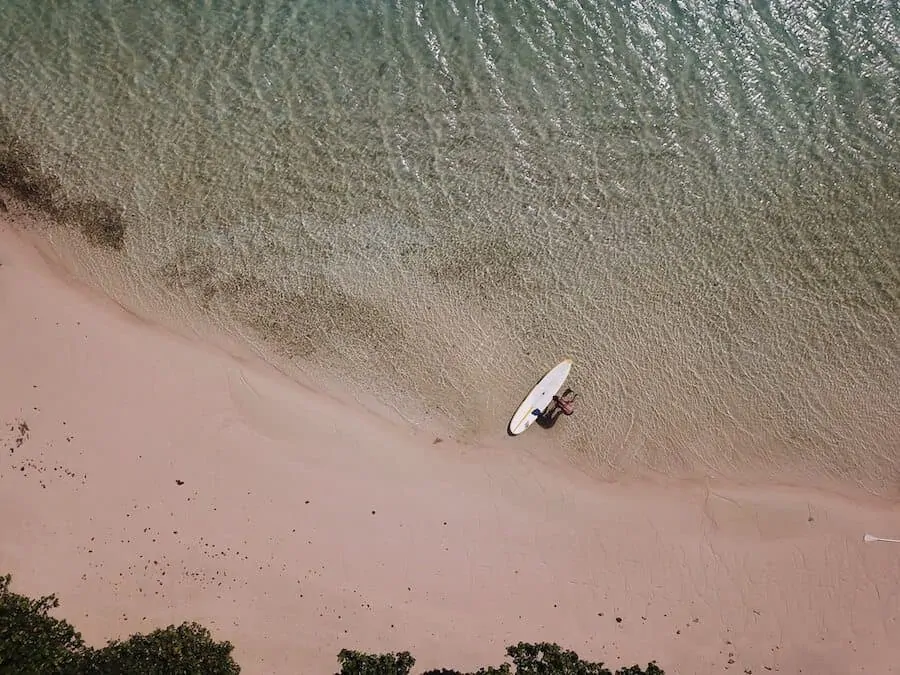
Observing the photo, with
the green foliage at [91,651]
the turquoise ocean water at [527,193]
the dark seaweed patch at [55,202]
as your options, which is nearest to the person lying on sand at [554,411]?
the turquoise ocean water at [527,193]

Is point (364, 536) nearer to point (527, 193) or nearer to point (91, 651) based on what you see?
point (91, 651)

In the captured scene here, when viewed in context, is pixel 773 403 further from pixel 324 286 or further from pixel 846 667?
pixel 324 286

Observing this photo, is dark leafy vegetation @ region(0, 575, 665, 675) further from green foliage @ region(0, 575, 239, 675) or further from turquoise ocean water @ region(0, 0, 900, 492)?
turquoise ocean water @ region(0, 0, 900, 492)

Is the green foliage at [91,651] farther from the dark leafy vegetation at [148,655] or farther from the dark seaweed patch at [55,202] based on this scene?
the dark seaweed patch at [55,202]

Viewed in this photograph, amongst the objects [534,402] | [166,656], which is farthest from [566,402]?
[166,656]

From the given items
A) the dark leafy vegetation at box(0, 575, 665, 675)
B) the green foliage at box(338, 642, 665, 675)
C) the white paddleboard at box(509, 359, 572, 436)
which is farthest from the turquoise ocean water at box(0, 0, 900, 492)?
the dark leafy vegetation at box(0, 575, 665, 675)

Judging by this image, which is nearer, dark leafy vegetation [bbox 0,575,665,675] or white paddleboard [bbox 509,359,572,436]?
dark leafy vegetation [bbox 0,575,665,675]

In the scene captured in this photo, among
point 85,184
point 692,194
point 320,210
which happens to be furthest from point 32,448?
point 692,194
